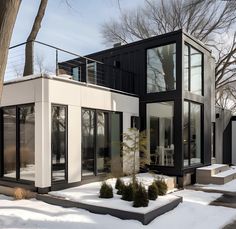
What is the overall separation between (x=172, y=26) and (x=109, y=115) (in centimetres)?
1472

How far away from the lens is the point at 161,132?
10.6m

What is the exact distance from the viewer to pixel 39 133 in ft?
24.2

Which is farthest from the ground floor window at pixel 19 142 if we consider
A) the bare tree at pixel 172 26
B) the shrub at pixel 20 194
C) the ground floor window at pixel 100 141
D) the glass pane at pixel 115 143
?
the bare tree at pixel 172 26

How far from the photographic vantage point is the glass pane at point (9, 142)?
324 inches

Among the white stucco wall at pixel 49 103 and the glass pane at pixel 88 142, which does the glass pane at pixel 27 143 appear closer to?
the white stucco wall at pixel 49 103

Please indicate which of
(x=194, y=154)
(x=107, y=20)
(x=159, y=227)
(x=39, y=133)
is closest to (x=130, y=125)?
(x=194, y=154)

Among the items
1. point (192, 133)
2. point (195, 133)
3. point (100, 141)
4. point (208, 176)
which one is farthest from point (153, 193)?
point (195, 133)

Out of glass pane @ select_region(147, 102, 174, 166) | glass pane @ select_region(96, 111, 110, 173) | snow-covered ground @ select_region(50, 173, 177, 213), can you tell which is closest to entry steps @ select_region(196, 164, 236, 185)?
glass pane @ select_region(147, 102, 174, 166)

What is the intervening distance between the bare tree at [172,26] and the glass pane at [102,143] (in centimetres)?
1341

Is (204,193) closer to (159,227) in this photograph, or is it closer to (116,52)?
(159,227)

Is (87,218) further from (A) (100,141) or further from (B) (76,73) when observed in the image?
(B) (76,73)

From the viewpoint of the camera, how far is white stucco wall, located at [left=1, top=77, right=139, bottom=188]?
7352 mm

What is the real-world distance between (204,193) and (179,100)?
2.88 metres

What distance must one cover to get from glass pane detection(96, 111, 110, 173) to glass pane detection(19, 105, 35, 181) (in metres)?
1.90
